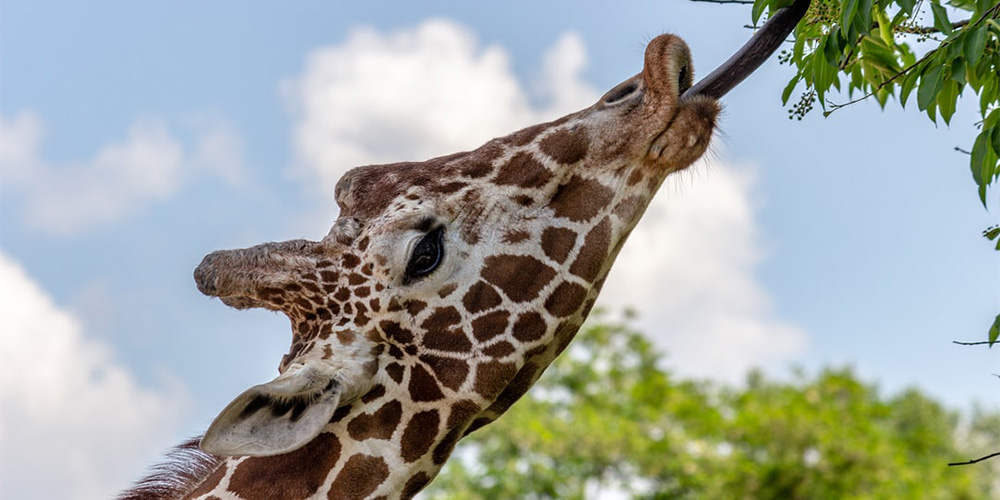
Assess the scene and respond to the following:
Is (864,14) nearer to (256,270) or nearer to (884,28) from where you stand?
(884,28)

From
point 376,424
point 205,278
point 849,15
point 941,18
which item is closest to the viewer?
point 849,15

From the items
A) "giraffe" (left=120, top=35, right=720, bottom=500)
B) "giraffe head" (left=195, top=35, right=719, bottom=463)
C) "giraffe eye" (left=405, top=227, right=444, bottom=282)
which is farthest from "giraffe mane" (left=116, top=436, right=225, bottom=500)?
"giraffe eye" (left=405, top=227, right=444, bottom=282)

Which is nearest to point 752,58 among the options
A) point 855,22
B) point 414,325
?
point 855,22

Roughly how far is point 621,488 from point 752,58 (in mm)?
15794

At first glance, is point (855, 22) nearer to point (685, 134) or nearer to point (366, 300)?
point (685, 134)

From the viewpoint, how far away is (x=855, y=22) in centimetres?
336

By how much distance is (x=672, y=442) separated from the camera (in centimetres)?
1934

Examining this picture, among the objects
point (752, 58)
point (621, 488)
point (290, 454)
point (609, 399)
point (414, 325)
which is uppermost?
point (609, 399)

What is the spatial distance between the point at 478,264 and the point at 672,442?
16.1 metres

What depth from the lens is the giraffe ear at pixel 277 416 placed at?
3.46 m

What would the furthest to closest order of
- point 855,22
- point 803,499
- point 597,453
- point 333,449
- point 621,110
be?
point 803,499 → point 597,453 → point 621,110 → point 333,449 → point 855,22

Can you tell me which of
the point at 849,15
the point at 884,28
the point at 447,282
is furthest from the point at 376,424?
the point at 884,28

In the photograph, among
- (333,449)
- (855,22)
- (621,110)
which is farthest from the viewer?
(621,110)

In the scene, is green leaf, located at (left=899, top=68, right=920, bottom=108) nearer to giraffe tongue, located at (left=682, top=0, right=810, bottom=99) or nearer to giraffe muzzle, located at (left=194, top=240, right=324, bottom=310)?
giraffe tongue, located at (left=682, top=0, right=810, bottom=99)
